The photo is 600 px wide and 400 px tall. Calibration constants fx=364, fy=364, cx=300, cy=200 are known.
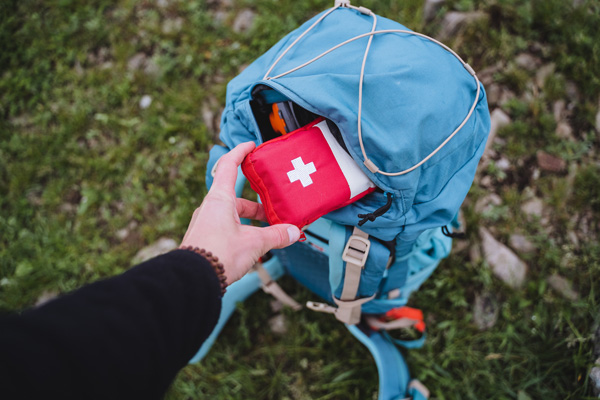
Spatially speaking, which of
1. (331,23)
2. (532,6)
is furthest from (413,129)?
(532,6)

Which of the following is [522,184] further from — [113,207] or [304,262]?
[113,207]

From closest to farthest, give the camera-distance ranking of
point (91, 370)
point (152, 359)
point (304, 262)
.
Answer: point (91, 370)
point (152, 359)
point (304, 262)

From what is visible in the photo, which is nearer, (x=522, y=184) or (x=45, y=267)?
(x=522, y=184)

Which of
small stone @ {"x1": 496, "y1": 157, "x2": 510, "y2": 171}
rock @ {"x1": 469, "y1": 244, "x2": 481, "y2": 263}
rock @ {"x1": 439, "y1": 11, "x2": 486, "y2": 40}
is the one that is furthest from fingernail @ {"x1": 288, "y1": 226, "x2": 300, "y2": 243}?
rock @ {"x1": 439, "y1": 11, "x2": 486, "y2": 40}

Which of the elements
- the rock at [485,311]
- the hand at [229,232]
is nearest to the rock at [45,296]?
the hand at [229,232]

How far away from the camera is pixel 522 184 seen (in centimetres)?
268

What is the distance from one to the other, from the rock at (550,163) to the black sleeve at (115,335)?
2.60 m

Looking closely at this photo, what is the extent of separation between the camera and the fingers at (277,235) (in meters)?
1.42

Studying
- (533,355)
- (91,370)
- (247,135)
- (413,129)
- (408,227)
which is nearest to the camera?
(91,370)

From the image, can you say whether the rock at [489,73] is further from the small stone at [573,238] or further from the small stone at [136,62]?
the small stone at [136,62]

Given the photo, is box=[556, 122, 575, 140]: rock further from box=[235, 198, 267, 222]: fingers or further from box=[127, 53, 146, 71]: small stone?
box=[127, 53, 146, 71]: small stone

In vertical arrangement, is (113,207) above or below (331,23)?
below

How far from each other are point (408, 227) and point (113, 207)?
251 centimetres

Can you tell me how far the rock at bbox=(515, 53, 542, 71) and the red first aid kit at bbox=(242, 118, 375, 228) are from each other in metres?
2.13
